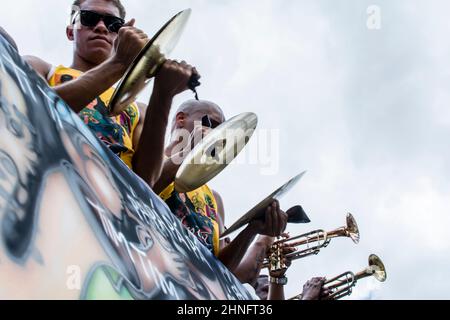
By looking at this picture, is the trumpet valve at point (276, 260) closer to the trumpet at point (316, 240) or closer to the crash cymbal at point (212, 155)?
the trumpet at point (316, 240)

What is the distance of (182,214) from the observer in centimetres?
356

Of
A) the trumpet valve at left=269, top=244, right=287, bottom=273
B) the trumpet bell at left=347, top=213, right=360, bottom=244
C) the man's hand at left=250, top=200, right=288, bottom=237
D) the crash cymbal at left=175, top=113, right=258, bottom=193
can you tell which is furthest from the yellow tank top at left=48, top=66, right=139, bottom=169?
the trumpet bell at left=347, top=213, right=360, bottom=244

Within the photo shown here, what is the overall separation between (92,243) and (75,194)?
5.8 inches

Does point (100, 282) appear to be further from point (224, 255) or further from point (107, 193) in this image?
point (224, 255)

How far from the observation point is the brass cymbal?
2602mm

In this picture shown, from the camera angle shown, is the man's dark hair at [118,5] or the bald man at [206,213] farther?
the man's dark hair at [118,5]

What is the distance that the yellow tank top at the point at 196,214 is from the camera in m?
3.54

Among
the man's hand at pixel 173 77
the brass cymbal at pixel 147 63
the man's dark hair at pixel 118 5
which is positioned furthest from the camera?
the man's dark hair at pixel 118 5

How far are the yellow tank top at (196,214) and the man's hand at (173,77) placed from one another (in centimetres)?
81

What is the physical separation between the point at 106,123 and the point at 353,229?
4.39 metres

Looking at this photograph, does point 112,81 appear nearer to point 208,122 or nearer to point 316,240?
point 208,122

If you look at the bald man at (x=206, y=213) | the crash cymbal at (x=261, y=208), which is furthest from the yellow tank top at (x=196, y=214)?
the crash cymbal at (x=261, y=208)

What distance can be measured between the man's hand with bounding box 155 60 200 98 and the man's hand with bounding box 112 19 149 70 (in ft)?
0.48

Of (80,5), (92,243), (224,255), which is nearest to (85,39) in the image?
(80,5)
